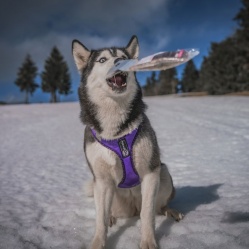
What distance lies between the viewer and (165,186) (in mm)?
3195

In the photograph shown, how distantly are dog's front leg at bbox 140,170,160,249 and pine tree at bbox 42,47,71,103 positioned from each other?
174 ft

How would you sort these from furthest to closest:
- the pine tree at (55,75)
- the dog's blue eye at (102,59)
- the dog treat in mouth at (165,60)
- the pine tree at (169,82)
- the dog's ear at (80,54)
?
the pine tree at (169,82) → the pine tree at (55,75) → the dog's ear at (80,54) → the dog's blue eye at (102,59) → the dog treat in mouth at (165,60)

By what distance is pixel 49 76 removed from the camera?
2085 inches

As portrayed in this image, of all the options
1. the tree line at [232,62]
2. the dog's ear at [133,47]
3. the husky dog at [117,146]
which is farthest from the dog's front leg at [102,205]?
the tree line at [232,62]

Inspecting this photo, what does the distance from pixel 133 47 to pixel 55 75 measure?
2064 inches

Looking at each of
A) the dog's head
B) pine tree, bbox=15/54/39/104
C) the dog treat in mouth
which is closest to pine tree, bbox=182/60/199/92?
pine tree, bbox=15/54/39/104

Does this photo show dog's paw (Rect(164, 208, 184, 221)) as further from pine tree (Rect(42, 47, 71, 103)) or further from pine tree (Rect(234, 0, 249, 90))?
pine tree (Rect(42, 47, 71, 103))

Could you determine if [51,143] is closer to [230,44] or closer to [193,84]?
[230,44]

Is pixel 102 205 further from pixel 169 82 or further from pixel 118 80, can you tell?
pixel 169 82

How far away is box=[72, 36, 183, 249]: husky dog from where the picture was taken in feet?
8.77

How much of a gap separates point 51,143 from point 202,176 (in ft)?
22.5

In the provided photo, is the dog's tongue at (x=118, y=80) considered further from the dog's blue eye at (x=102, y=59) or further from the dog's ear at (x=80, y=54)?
the dog's ear at (x=80, y=54)

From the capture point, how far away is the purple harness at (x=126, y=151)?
267cm

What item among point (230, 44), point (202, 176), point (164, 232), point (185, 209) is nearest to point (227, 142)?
point (202, 176)
